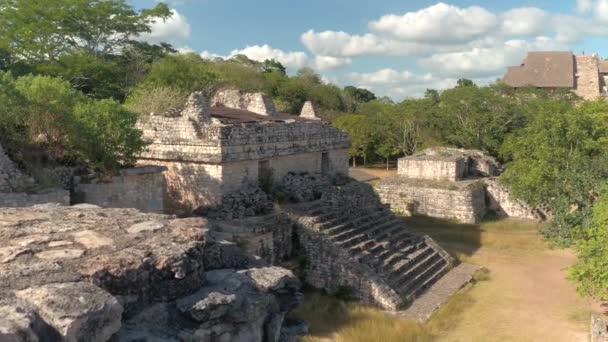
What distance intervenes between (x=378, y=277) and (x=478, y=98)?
2657 cm

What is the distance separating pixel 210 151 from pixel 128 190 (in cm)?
235

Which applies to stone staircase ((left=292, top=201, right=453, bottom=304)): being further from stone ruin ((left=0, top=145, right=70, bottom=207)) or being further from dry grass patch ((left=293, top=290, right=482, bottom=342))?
stone ruin ((left=0, top=145, right=70, bottom=207))

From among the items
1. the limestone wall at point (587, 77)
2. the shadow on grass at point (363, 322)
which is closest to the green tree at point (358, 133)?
the limestone wall at point (587, 77)

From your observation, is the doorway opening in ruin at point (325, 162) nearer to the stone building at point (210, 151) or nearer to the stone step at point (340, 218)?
the stone building at point (210, 151)

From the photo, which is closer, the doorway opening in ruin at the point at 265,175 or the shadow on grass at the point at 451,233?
the doorway opening in ruin at the point at 265,175

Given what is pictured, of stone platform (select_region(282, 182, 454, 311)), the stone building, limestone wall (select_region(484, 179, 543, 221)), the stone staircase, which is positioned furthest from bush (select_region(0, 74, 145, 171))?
limestone wall (select_region(484, 179, 543, 221))

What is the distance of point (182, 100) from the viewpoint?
20625 millimetres

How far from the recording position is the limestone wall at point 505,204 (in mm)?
23328

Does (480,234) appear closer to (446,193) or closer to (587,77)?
(446,193)

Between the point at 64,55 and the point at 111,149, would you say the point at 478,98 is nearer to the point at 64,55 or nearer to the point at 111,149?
the point at 64,55

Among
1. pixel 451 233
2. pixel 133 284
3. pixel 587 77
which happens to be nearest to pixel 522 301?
pixel 451 233

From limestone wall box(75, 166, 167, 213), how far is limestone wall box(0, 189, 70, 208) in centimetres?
100

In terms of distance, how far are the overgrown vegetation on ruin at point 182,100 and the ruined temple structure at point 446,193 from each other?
185 centimetres

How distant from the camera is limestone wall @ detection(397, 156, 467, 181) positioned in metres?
24.2
